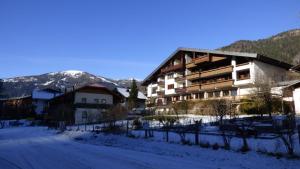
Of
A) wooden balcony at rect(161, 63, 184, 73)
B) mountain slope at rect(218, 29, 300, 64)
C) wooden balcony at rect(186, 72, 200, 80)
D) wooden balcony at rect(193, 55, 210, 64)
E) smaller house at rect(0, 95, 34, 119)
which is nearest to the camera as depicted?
wooden balcony at rect(193, 55, 210, 64)

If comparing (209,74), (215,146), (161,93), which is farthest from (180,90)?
(215,146)

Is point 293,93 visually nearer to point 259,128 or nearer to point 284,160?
point 259,128

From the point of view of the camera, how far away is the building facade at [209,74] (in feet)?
140

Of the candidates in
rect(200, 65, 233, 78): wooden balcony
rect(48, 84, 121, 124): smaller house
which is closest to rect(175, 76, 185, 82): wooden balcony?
rect(200, 65, 233, 78): wooden balcony

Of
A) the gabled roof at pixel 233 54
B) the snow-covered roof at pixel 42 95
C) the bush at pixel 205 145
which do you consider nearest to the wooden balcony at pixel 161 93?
the gabled roof at pixel 233 54

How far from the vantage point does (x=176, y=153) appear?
51.1 feet

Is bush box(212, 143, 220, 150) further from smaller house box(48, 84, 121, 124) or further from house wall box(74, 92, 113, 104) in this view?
house wall box(74, 92, 113, 104)

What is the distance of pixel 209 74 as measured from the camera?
50.2 metres

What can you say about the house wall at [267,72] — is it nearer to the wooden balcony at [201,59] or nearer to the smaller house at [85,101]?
the wooden balcony at [201,59]

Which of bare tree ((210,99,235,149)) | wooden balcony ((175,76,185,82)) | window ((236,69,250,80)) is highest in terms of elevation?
wooden balcony ((175,76,185,82))

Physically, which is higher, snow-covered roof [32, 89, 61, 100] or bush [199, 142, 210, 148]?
snow-covered roof [32, 89, 61, 100]

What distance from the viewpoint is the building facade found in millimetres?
42656

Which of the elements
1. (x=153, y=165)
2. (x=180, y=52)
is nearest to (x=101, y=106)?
(x=180, y=52)

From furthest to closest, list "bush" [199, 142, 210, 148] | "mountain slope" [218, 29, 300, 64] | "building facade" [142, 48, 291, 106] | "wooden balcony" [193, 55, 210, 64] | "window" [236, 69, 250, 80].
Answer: "mountain slope" [218, 29, 300, 64]
"wooden balcony" [193, 55, 210, 64]
"window" [236, 69, 250, 80]
"building facade" [142, 48, 291, 106]
"bush" [199, 142, 210, 148]
